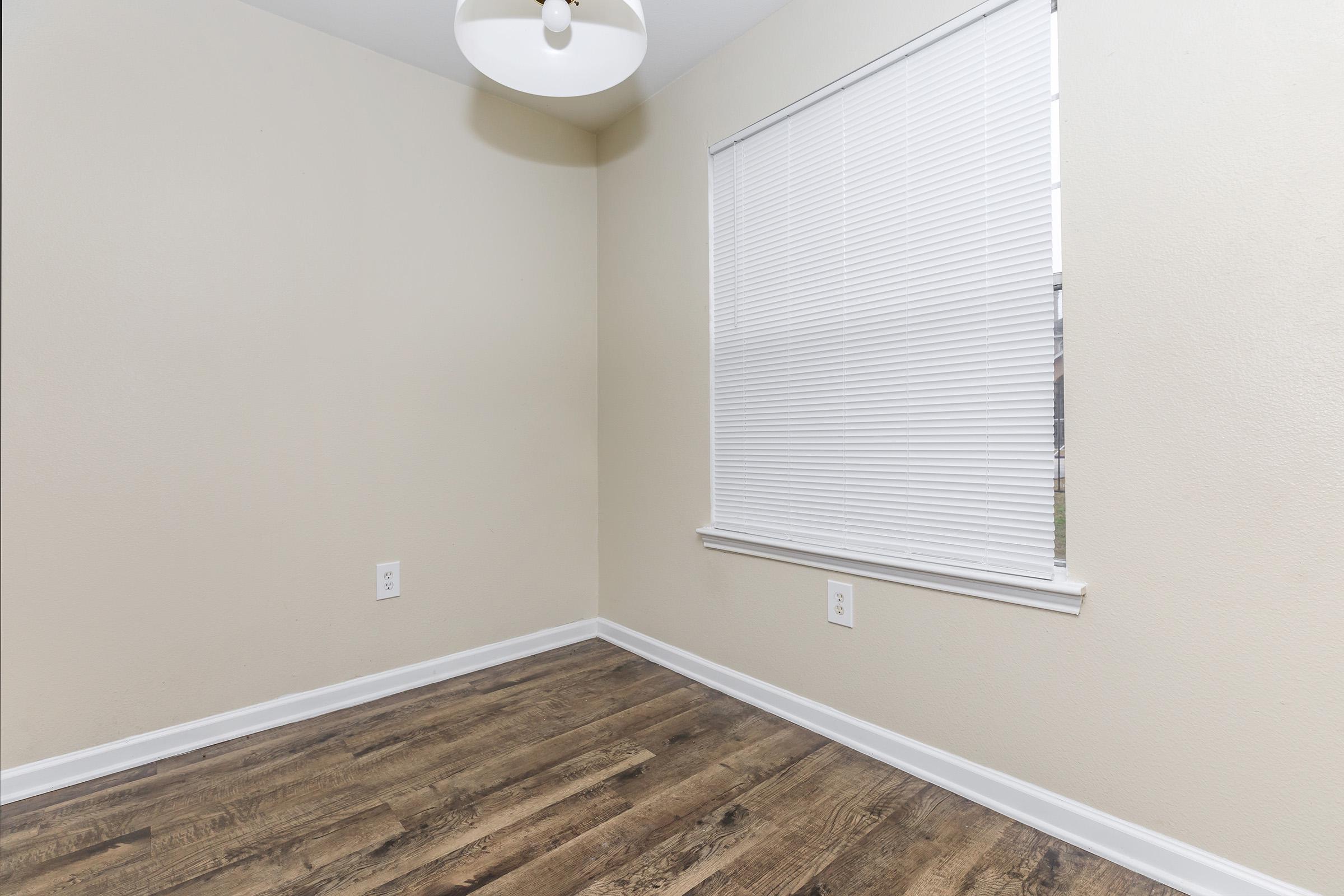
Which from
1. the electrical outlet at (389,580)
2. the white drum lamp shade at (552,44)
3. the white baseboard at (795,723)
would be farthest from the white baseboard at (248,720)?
the white drum lamp shade at (552,44)

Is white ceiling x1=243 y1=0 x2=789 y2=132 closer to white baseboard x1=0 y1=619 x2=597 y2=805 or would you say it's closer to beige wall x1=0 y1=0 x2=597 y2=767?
beige wall x1=0 y1=0 x2=597 y2=767

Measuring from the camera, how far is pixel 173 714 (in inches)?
71.1

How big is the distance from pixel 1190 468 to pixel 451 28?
7.90 feet

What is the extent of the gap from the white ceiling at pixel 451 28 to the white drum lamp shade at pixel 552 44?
1.84 feet

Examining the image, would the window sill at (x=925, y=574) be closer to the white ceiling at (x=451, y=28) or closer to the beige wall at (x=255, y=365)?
the beige wall at (x=255, y=365)

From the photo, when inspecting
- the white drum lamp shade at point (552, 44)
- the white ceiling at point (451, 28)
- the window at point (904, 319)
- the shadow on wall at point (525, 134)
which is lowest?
the window at point (904, 319)

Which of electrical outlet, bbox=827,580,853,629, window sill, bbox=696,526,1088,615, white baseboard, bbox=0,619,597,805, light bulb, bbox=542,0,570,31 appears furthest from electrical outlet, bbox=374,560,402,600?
light bulb, bbox=542,0,570,31

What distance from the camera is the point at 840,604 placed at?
1.86 metres

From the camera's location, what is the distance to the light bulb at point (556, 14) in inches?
54.6

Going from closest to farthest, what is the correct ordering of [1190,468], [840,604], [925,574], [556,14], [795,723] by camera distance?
[1190,468]
[556,14]
[925,574]
[840,604]
[795,723]

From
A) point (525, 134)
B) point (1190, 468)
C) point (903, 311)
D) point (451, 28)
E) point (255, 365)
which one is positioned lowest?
point (1190, 468)

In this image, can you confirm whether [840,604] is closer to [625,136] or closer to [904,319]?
[904,319]

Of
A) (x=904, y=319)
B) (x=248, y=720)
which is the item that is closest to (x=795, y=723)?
(x=904, y=319)

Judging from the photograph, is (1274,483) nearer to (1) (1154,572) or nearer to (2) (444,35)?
(1) (1154,572)
